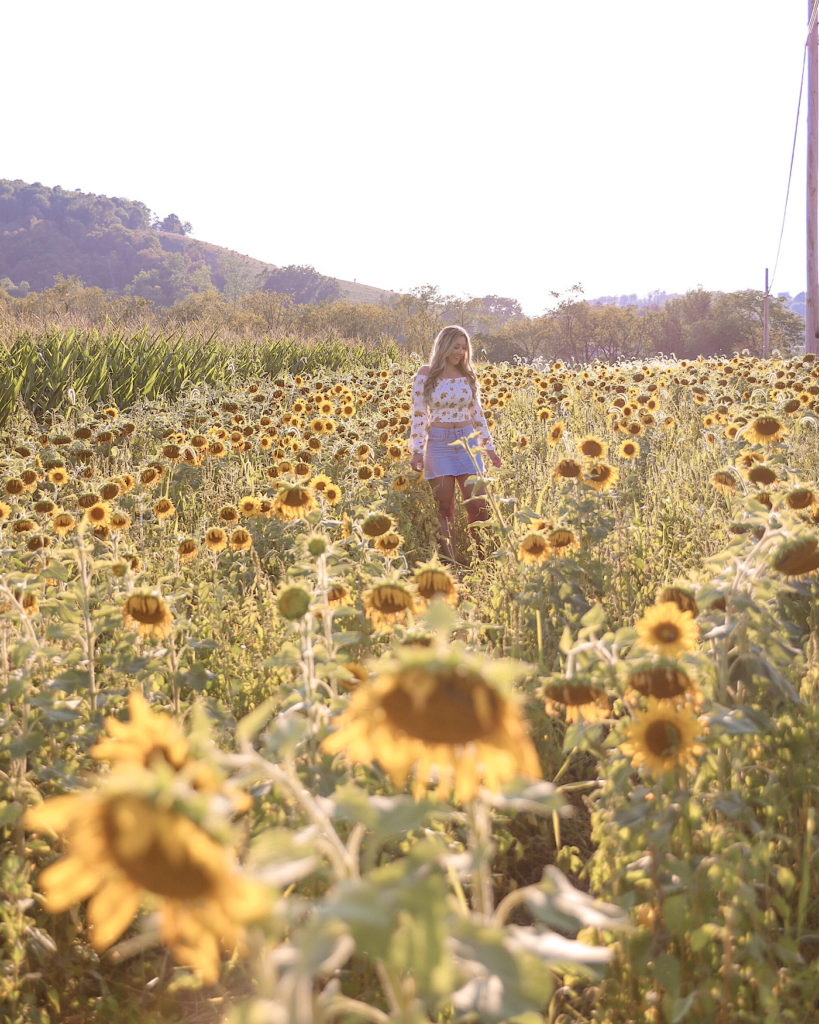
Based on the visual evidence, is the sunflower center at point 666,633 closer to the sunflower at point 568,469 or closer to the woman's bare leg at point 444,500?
the sunflower at point 568,469

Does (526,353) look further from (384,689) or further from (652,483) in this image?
(384,689)

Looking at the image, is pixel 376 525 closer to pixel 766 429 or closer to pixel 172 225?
pixel 766 429

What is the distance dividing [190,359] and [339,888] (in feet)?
39.6

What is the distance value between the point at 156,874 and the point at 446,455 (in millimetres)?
5872

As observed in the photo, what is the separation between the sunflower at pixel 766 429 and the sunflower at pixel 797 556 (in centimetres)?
265

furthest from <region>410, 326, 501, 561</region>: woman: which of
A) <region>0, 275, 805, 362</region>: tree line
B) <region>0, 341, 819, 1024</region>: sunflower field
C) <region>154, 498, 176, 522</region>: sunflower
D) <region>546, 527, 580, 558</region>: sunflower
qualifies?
<region>0, 275, 805, 362</region>: tree line

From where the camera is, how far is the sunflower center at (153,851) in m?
0.65

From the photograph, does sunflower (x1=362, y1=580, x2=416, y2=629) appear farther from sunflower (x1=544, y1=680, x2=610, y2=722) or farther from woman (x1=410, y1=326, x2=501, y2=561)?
woman (x1=410, y1=326, x2=501, y2=561)

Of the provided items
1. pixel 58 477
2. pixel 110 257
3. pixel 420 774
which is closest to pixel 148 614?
pixel 420 774

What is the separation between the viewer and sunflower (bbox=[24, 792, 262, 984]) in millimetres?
651

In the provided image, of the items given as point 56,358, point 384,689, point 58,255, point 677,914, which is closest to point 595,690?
point 677,914

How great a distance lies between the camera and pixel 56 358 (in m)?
9.45

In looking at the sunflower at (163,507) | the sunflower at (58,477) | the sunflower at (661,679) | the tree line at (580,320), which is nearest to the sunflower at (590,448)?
the sunflower at (163,507)

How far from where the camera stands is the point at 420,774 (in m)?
0.90
